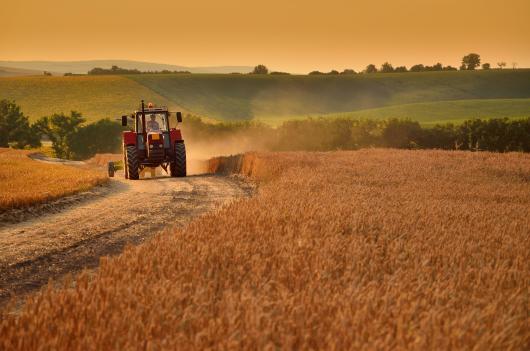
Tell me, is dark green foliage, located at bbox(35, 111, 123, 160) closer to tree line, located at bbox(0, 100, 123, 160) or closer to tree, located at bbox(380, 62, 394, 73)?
tree line, located at bbox(0, 100, 123, 160)

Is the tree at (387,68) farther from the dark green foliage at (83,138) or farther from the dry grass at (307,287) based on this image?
the dry grass at (307,287)

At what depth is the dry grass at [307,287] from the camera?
144 inches

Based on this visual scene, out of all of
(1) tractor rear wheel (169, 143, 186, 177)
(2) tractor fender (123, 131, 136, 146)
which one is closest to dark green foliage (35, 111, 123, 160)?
(2) tractor fender (123, 131, 136, 146)

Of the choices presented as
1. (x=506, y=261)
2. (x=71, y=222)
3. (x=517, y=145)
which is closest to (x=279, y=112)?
(x=517, y=145)

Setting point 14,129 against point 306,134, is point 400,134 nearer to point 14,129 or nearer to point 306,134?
point 306,134

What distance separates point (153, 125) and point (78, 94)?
90509 mm

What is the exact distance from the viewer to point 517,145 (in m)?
52.4

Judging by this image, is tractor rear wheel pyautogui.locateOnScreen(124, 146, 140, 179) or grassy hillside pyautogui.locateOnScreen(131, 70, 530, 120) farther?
grassy hillside pyautogui.locateOnScreen(131, 70, 530, 120)

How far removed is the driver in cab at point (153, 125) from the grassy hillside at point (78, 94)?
7227 cm

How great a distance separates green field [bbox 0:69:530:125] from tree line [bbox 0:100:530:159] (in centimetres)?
1592

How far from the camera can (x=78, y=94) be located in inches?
4360

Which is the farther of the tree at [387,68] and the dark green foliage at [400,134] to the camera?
the tree at [387,68]

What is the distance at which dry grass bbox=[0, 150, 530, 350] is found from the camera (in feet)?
12.0

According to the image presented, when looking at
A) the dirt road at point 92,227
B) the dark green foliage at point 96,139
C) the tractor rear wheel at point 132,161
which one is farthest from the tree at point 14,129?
the dirt road at point 92,227
